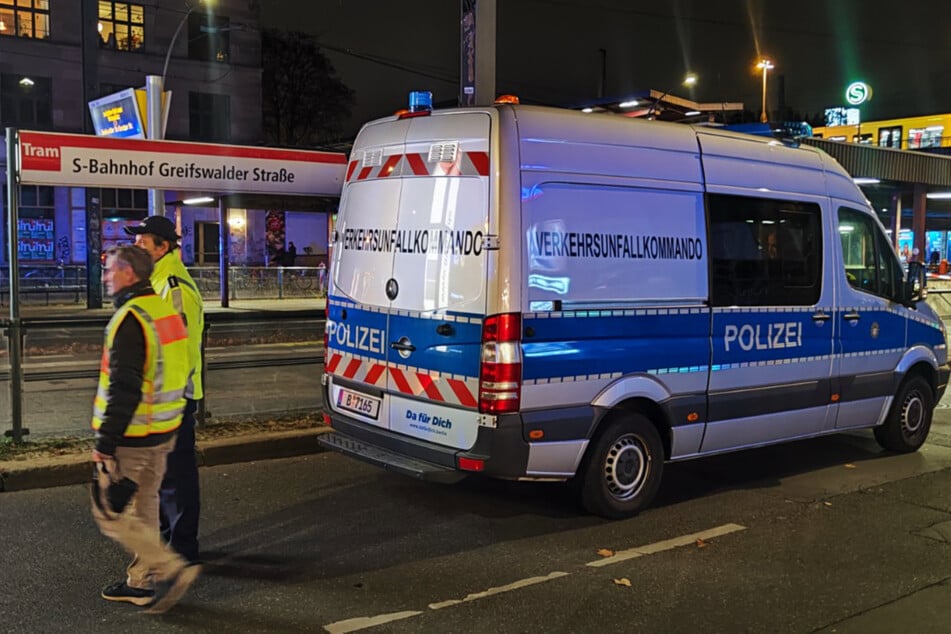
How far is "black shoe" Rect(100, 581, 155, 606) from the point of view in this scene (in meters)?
4.31

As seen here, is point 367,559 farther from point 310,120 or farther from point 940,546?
point 310,120

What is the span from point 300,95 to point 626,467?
46886mm

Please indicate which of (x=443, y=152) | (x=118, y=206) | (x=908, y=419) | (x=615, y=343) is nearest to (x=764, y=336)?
(x=615, y=343)

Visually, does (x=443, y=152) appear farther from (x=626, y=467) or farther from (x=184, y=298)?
(x=626, y=467)

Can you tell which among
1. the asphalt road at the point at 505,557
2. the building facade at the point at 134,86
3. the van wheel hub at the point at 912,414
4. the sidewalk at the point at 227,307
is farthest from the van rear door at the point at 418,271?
the building facade at the point at 134,86

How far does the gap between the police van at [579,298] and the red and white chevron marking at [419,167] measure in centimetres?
1

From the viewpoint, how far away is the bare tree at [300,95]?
4844cm

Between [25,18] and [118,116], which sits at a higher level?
[25,18]

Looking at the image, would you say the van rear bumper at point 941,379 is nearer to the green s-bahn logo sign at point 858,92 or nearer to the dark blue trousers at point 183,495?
the dark blue trousers at point 183,495

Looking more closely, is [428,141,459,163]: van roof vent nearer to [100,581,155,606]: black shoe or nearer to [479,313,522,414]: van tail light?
[479,313,522,414]: van tail light

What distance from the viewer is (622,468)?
5875 mm

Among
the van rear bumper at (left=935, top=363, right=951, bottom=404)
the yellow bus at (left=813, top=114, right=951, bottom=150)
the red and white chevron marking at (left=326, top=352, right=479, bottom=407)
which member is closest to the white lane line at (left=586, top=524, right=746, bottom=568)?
the red and white chevron marking at (left=326, top=352, right=479, bottom=407)

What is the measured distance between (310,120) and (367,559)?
1873 inches

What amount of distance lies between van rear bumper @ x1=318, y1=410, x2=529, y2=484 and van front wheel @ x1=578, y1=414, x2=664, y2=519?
623mm
